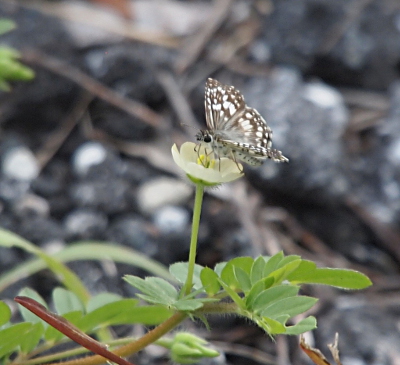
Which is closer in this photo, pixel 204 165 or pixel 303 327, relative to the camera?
pixel 303 327

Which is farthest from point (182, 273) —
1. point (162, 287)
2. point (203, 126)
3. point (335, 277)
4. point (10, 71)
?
point (203, 126)

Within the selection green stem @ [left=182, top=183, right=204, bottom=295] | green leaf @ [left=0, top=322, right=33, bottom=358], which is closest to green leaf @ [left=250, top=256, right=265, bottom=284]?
green stem @ [left=182, top=183, right=204, bottom=295]

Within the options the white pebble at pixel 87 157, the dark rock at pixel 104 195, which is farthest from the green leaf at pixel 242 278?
the white pebble at pixel 87 157

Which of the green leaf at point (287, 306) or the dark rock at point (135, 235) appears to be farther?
the dark rock at point (135, 235)

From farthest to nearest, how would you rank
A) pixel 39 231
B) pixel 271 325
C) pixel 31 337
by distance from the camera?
pixel 39 231 → pixel 31 337 → pixel 271 325

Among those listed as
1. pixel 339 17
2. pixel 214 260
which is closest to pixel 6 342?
pixel 214 260

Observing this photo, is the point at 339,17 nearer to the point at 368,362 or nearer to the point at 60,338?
the point at 368,362

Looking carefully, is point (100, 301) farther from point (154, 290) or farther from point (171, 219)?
point (171, 219)

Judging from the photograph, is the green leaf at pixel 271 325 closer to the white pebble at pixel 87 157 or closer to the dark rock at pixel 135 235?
the dark rock at pixel 135 235
